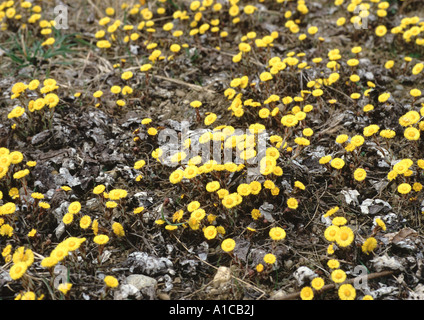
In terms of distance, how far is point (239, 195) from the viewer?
352 centimetres

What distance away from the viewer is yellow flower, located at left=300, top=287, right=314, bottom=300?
9.54ft

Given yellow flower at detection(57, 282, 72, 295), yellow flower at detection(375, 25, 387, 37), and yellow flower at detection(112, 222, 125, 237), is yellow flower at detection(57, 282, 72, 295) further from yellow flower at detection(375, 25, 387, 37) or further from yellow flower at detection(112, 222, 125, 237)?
yellow flower at detection(375, 25, 387, 37)

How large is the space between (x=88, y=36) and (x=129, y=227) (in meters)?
4.02

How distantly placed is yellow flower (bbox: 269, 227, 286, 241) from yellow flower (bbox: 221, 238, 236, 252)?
34cm

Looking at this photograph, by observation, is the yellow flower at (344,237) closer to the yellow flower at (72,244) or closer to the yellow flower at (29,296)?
the yellow flower at (72,244)

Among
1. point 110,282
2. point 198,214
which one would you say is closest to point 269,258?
point 198,214

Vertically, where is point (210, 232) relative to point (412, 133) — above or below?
below

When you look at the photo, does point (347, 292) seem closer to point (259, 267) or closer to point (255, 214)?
point (259, 267)

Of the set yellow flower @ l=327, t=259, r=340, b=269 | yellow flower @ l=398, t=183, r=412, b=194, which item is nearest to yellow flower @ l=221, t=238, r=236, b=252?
yellow flower @ l=327, t=259, r=340, b=269

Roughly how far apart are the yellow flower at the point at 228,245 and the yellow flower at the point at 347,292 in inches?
36.1

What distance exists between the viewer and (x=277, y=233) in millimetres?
3264

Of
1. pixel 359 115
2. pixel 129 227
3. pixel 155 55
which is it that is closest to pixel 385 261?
pixel 359 115

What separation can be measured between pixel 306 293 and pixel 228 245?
0.74 m
